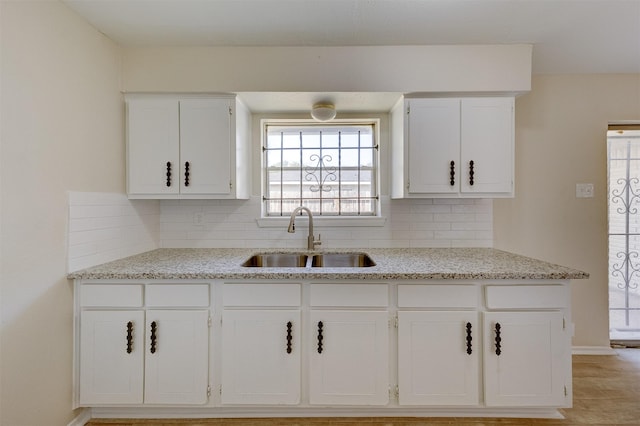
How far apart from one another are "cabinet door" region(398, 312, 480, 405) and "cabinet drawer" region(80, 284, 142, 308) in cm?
148

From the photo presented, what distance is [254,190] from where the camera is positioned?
2607 mm

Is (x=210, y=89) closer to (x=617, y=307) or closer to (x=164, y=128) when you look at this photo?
(x=164, y=128)

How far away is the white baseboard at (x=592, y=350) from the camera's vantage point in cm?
251

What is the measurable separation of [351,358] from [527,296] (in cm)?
103

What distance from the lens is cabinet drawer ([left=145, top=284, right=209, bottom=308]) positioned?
5.67ft

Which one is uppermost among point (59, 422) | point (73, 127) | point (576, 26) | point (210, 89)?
point (576, 26)

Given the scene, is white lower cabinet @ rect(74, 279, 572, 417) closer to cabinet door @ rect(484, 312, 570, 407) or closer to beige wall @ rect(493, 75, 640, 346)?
cabinet door @ rect(484, 312, 570, 407)

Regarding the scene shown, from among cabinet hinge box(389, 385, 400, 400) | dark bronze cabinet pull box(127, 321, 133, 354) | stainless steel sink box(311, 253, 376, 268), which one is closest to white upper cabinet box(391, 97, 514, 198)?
stainless steel sink box(311, 253, 376, 268)

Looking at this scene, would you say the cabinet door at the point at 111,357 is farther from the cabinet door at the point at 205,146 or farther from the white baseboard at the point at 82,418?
the cabinet door at the point at 205,146

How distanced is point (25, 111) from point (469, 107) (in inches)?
99.0

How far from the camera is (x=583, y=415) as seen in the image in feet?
6.02

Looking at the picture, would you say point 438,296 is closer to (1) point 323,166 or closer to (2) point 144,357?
(1) point 323,166

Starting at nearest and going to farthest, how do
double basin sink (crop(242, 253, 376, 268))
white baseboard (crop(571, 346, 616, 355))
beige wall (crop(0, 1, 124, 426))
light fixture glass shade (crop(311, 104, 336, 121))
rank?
beige wall (crop(0, 1, 124, 426)) < light fixture glass shade (crop(311, 104, 336, 121)) < double basin sink (crop(242, 253, 376, 268)) < white baseboard (crop(571, 346, 616, 355))

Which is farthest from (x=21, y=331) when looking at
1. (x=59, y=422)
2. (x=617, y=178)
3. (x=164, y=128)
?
(x=617, y=178)
